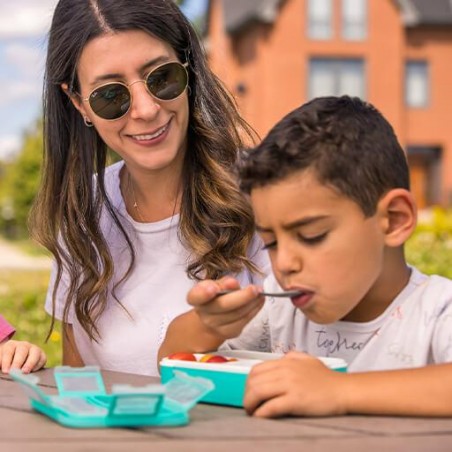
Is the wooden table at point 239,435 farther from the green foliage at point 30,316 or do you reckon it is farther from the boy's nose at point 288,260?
the green foliage at point 30,316

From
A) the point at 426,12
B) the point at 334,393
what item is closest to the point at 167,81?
the point at 334,393

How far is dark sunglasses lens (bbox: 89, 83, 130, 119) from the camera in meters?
2.79

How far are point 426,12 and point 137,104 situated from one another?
2250cm

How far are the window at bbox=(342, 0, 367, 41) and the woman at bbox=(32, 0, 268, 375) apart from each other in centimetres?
2108

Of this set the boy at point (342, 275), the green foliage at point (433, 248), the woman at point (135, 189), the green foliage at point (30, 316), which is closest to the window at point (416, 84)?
the green foliage at point (433, 248)

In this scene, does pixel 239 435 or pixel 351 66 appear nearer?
pixel 239 435

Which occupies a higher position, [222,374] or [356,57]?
[356,57]

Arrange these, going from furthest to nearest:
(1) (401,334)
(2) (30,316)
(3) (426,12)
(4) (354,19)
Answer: (3) (426,12)
(4) (354,19)
(2) (30,316)
(1) (401,334)

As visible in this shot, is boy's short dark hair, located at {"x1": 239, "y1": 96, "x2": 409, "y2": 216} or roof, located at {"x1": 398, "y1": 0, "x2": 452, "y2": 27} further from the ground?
roof, located at {"x1": 398, "y1": 0, "x2": 452, "y2": 27}

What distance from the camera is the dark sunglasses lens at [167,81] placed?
2.81 m

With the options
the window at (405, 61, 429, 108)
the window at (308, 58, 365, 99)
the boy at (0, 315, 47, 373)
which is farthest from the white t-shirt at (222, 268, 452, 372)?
the window at (405, 61, 429, 108)

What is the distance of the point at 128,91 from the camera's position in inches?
110

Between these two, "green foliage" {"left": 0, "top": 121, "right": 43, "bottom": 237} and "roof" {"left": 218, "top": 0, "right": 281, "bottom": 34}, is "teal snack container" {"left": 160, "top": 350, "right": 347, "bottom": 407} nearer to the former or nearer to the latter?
"green foliage" {"left": 0, "top": 121, "right": 43, "bottom": 237}

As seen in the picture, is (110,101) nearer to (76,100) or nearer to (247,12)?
(76,100)
